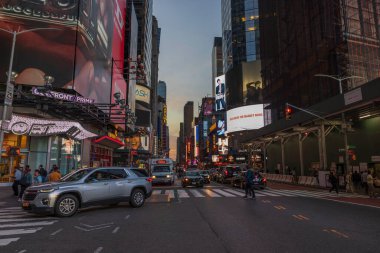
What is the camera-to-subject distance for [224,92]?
112 m

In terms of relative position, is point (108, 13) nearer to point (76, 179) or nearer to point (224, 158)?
point (76, 179)

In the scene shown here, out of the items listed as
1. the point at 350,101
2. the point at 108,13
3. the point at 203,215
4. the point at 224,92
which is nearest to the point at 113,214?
the point at 203,215

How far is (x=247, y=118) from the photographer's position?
86.9 meters

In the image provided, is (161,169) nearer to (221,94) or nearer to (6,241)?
(6,241)

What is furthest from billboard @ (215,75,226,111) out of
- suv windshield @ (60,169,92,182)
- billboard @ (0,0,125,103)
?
suv windshield @ (60,169,92,182)

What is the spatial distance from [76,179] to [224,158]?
106945 millimetres

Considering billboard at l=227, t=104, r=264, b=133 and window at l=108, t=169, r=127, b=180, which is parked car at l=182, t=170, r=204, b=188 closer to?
window at l=108, t=169, r=127, b=180

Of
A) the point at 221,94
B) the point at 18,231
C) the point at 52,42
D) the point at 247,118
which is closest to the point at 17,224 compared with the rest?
the point at 18,231

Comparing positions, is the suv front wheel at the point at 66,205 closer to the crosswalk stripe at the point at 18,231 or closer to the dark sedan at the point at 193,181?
the crosswalk stripe at the point at 18,231

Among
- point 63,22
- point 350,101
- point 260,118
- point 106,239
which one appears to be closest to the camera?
point 106,239

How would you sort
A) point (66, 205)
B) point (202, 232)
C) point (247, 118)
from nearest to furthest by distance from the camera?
point (202, 232) → point (66, 205) → point (247, 118)

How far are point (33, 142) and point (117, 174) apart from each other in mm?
15268

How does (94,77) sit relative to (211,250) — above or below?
above

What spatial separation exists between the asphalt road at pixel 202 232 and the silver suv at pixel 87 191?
17.6 inches
